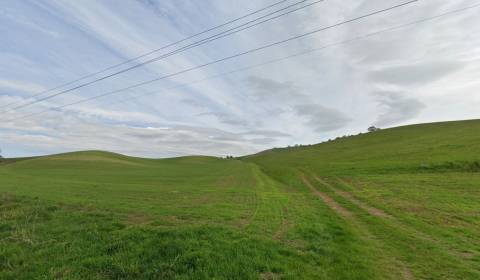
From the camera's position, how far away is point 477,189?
2209cm

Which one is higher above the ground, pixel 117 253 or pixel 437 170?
pixel 437 170

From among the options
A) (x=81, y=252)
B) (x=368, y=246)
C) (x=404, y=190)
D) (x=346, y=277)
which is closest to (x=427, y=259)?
(x=368, y=246)

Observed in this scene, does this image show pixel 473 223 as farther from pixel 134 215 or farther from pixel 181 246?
pixel 134 215

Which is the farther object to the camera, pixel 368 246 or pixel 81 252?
pixel 368 246

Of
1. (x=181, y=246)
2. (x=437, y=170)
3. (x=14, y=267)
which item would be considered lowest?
(x=14, y=267)

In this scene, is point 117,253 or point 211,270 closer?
point 211,270

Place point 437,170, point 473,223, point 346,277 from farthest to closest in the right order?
point 437,170 < point 473,223 < point 346,277

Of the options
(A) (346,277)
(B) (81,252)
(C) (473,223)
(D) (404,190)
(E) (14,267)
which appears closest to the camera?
(A) (346,277)

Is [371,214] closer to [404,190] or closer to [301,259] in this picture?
[301,259]

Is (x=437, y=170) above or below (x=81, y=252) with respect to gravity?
above

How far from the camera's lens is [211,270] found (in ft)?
23.9

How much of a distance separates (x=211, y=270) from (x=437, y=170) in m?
39.5

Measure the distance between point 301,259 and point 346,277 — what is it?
153 cm

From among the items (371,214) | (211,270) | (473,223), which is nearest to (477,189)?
(473,223)
